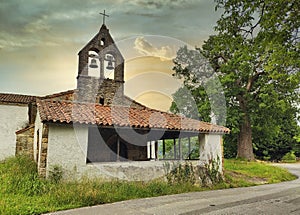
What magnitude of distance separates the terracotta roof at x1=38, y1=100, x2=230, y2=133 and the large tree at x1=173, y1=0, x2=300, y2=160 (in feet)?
10.9

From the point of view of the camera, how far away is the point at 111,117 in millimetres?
11133

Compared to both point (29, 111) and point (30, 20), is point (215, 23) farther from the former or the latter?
point (29, 111)

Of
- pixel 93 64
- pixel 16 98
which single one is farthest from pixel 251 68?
pixel 16 98

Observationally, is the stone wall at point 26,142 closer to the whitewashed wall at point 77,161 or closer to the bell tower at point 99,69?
the bell tower at point 99,69

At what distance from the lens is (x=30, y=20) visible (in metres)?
12.0

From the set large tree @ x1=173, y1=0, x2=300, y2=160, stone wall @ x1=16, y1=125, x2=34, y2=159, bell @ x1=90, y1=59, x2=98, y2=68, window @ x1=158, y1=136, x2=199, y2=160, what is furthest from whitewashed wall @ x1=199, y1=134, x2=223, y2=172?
stone wall @ x1=16, y1=125, x2=34, y2=159

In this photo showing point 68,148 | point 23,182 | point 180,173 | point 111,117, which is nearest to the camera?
point 23,182

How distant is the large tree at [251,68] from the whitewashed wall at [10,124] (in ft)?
39.5

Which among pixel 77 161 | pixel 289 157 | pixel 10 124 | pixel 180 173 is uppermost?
pixel 10 124

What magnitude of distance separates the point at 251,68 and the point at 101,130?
11.2m

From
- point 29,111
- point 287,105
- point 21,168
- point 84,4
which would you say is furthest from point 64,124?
point 287,105

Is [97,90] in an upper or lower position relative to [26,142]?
upper

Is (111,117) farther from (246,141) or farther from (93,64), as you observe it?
(246,141)

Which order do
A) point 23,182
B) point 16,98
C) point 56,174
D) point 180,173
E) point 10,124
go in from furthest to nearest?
point 16,98 → point 10,124 → point 180,173 → point 56,174 → point 23,182
